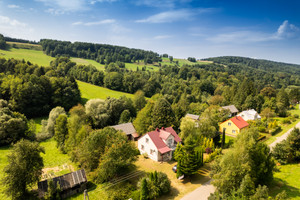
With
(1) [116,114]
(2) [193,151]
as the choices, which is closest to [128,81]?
(1) [116,114]

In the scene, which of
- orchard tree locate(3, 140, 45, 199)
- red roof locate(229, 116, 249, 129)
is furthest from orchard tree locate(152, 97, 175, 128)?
orchard tree locate(3, 140, 45, 199)

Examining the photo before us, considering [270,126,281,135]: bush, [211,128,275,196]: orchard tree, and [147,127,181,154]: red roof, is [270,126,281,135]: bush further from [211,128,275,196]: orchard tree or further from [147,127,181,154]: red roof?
[147,127,181,154]: red roof

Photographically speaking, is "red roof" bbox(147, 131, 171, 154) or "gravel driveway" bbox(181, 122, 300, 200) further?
"red roof" bbox(147, 131, 171, 154)

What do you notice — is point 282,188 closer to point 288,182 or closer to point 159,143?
point 288,182

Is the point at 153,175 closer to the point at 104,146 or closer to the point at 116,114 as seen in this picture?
the point at 104,146

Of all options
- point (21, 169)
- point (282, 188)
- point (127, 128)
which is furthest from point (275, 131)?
point (21, 169)

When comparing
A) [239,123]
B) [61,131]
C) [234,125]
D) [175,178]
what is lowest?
[175,178]
